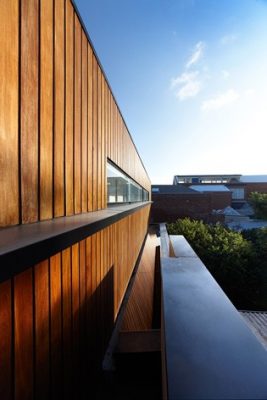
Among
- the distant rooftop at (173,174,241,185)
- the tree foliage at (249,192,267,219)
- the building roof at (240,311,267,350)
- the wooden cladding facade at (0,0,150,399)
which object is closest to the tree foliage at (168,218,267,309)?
the building roof at (240,311,267,350)

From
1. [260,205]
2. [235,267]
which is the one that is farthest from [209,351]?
[260,205]

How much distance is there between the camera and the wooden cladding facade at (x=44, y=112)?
A: 4.13 ft

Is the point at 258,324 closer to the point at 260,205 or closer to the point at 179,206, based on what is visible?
the point at 179,206

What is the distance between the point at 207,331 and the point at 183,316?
0.29 m

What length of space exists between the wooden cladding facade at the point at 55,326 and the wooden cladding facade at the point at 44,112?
1.16ft

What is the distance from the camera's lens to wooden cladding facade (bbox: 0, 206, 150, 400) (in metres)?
1.13

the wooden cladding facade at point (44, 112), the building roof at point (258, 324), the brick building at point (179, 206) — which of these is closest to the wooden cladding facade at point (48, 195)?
the wooden cladding facade at point (44, 112)

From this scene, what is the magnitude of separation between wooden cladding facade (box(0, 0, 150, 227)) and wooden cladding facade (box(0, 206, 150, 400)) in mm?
352

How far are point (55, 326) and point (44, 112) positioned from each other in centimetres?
140

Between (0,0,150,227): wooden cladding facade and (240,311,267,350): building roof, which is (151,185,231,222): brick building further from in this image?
(0,0,150,227): wooden cladding facade

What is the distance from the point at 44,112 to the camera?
63.8 inches

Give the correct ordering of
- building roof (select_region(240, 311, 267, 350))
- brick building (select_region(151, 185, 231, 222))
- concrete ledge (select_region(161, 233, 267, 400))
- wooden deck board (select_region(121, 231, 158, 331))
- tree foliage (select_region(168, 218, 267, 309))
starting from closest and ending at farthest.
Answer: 1. concrete ledge (select_region(161, 233, 267, 400))
2. wooden deck board (select_region(121, 231, 158, 331))
3. building roof (select_region(240, 311, 267, 350))
4. tree foliage (select_region(168, 218, 267, 309))
5. brick building (select_region(151, 185, 231, 222))

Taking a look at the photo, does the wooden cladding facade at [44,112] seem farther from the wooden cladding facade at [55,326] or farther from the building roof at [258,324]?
the building roof at [258,324]

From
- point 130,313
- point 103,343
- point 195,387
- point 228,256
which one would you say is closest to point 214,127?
point 228,256
